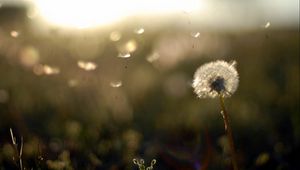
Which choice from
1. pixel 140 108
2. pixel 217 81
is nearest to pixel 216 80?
pixel 217 81

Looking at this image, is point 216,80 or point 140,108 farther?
point 140,108

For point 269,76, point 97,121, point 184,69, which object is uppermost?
point 184,69

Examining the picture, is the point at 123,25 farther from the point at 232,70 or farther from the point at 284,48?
the point at 232,70

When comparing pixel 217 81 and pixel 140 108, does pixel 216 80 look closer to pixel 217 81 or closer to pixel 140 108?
pixel 217 81

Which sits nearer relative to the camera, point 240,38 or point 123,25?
point 123,25

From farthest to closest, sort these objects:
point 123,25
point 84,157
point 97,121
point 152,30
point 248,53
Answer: point 152,30 < point 123,25 < point 248,53 < point 97,121 < point 84,157

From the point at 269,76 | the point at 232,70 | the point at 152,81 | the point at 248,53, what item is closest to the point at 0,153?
the point at 232,70

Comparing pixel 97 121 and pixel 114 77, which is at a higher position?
pixel 114 77

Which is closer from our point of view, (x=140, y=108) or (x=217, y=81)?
(x=217, y=81)
